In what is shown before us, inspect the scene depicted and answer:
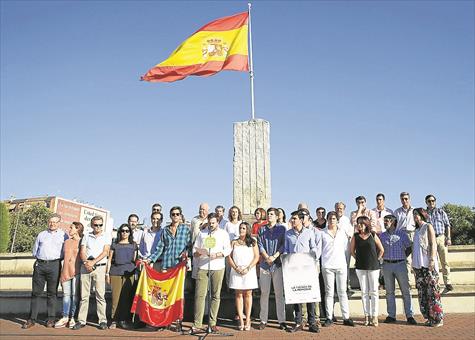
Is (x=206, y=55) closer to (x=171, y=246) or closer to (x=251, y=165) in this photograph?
(x=251, y=165)

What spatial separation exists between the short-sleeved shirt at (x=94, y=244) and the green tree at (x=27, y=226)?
48.6 meters

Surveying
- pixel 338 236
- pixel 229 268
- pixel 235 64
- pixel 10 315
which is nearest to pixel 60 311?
pixel 10 315

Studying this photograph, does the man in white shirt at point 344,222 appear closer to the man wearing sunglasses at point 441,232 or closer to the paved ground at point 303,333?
the paved ground at point 303,333

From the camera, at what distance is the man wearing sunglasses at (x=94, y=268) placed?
304 inches

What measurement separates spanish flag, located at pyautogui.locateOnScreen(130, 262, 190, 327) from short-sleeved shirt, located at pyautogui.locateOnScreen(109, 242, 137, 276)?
1.29ft

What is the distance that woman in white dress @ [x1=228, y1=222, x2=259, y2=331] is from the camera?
7.28 metres

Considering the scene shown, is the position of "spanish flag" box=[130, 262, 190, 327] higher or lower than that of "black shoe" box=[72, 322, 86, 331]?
higher

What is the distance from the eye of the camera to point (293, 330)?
7.04 meters

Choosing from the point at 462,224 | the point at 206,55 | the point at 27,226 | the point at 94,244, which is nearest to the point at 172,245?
the point at 94,244

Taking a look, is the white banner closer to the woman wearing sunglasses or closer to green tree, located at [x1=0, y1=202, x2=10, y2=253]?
the woman wearing sunglasses

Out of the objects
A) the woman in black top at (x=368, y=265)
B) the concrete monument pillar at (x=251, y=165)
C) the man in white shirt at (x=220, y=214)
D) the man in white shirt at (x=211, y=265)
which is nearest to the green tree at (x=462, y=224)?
the concrete monument pillar at (x=251, y=165)

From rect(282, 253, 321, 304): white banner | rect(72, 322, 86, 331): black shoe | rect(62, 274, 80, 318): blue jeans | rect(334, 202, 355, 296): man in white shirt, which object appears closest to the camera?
rect(282, 253, 321, 304): white banner

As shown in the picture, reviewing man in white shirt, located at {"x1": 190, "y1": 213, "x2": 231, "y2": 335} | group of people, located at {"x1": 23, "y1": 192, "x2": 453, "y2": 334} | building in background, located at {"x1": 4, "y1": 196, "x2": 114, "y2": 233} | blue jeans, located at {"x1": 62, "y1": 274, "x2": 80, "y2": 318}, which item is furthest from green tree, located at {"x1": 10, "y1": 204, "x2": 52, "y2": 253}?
man in white shirt, located at {"x1": 190, "y1": 213, "x2": 231, "y2": 335}

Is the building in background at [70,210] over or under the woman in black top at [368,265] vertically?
over
